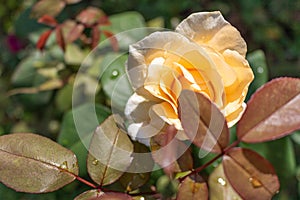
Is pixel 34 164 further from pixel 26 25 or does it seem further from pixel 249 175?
pixel 26 25

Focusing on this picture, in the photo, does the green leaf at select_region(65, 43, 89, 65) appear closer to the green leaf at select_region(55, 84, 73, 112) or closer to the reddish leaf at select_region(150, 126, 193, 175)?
the green leaf at select_region(55, 84, 73, 112)

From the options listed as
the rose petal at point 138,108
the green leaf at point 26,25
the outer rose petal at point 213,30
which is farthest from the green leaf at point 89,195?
the green leaf at point 26,25

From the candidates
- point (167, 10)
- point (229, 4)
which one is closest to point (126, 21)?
point (167, 10)

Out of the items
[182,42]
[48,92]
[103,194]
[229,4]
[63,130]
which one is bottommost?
[229,4]

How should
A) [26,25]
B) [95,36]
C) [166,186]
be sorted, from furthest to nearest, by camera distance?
[26,25]
[95,36]
[166,186]

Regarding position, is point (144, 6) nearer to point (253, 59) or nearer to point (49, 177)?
point (253, 59)

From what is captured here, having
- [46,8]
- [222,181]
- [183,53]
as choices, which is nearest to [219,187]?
[222,181]

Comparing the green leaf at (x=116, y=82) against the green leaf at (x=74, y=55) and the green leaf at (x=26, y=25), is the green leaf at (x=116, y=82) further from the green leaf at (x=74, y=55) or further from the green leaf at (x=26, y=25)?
the green leaf at (x=26, y=25)
